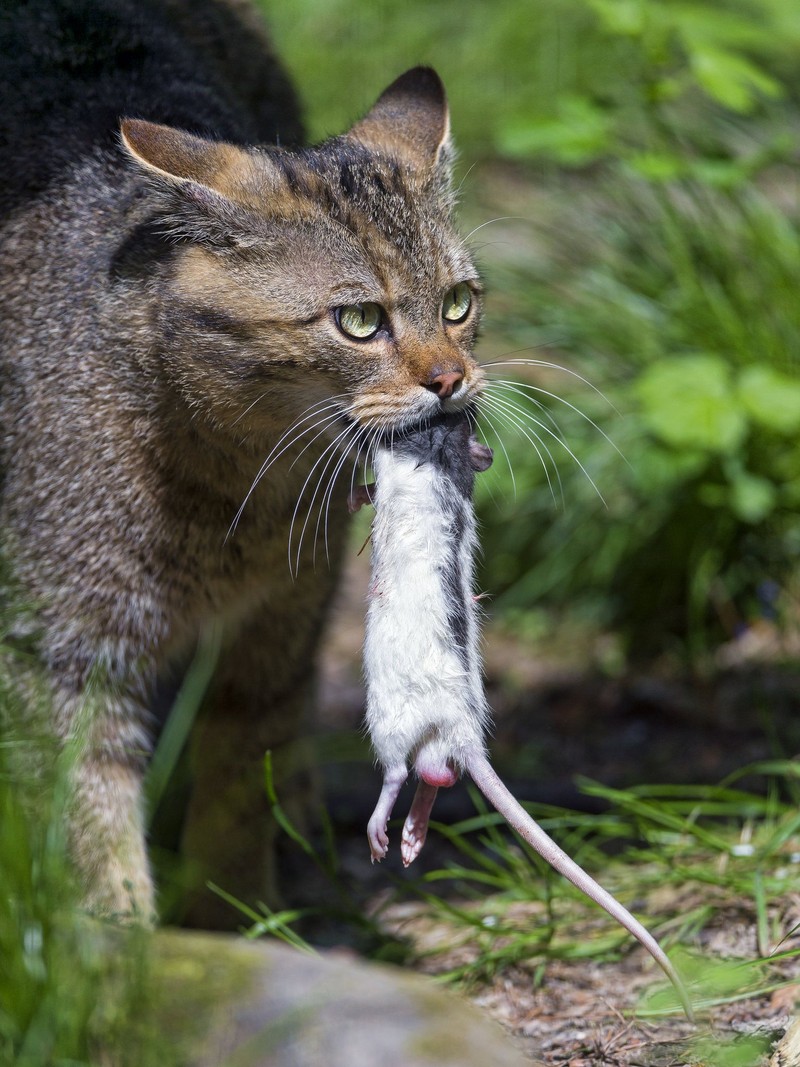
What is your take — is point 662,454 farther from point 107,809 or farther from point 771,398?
point 107,809

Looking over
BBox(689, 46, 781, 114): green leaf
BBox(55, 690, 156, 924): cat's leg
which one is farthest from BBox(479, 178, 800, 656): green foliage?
BBox(55, 690, 156, 924): cat's leg

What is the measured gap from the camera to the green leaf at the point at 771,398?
4.12 m

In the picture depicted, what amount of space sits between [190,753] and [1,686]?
0.84m

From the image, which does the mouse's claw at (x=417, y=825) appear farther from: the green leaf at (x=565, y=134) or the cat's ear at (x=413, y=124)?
the green leaf at (x=565, y=134)

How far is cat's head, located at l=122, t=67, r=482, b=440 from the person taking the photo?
274 centimetres

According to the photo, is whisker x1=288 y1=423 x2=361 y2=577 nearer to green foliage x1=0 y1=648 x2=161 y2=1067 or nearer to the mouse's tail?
the mouse's tail

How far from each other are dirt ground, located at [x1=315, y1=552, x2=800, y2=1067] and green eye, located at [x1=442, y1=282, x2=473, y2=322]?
1.46m

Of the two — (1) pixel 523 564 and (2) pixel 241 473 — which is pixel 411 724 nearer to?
(2) pixel 241 473

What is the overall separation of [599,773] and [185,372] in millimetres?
2336

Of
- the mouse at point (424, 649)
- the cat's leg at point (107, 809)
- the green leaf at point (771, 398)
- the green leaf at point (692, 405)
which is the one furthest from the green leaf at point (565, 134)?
the cat's leg at point (107, 809)

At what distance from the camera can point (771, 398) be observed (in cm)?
417

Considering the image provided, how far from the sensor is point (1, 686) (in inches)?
120

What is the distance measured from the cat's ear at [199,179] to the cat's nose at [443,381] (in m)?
0.55

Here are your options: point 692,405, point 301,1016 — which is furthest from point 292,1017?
point 692,405
